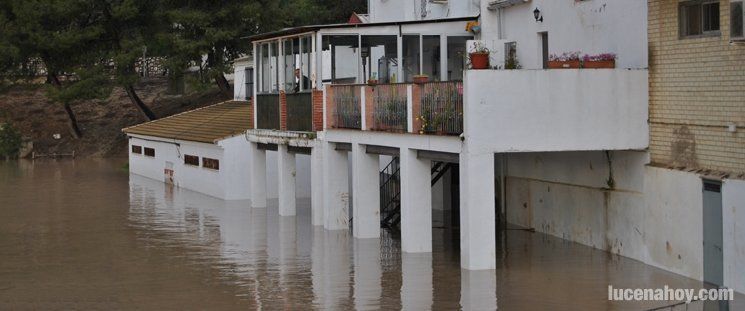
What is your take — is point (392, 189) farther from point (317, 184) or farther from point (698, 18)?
point (698, 18)

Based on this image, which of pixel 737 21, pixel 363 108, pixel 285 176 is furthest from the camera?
pixel 285 176

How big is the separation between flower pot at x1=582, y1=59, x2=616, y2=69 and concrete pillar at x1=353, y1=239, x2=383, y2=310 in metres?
5.23

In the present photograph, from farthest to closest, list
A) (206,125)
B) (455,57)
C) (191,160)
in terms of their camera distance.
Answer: (206,125) < (191,160) < (455,57)

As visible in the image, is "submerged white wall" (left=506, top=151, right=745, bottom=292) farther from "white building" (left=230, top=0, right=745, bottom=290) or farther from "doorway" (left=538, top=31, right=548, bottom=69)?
"doorway" (left=538, top=31, right=548, bottom=69)

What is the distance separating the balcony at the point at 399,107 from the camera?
69.3 feet

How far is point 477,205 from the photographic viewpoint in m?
20.1

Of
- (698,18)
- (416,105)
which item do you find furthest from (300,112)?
(698,18)

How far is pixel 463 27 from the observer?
28875mm

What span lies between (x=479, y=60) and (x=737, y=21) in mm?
4755

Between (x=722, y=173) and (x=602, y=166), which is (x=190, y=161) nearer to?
(x=602, y=166)

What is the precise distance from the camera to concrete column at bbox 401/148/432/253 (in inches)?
908

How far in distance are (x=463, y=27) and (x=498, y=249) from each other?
679 cm

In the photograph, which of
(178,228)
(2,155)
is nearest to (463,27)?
(178,228)

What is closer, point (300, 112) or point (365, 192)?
point (365, 192)
